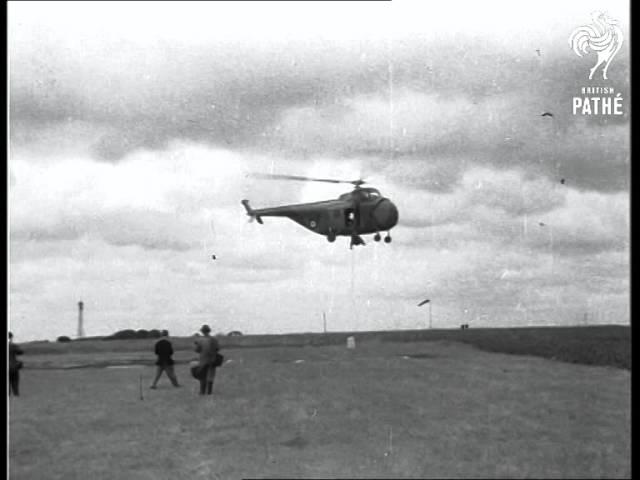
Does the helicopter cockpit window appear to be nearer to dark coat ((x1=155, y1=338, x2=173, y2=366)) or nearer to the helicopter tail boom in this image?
the helicopter tail boom

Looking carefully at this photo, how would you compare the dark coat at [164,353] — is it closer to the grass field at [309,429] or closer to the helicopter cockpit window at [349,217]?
the grass field at [309,429]

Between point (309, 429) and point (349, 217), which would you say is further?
point (309, 429)

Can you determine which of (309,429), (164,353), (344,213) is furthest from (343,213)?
(164,353)

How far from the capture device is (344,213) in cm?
491

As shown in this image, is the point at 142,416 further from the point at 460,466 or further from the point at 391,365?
the point at 391,365

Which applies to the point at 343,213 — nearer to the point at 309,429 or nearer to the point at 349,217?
the point at 349,217

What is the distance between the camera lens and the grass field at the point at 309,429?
32.7ft

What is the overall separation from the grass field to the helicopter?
5.10 meters

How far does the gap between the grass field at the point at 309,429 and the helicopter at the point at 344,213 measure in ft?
16.7

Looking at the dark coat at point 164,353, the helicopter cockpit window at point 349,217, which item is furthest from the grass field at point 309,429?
the helicopter cockpit window at point 349,217

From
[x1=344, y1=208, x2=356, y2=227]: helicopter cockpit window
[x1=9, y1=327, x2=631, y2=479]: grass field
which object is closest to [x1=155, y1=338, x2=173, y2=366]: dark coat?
[x1=9, y1=327, x2=631, y2=479]: grass field

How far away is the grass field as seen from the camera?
32.7 feet

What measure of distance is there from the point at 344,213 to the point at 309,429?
28.6ft
